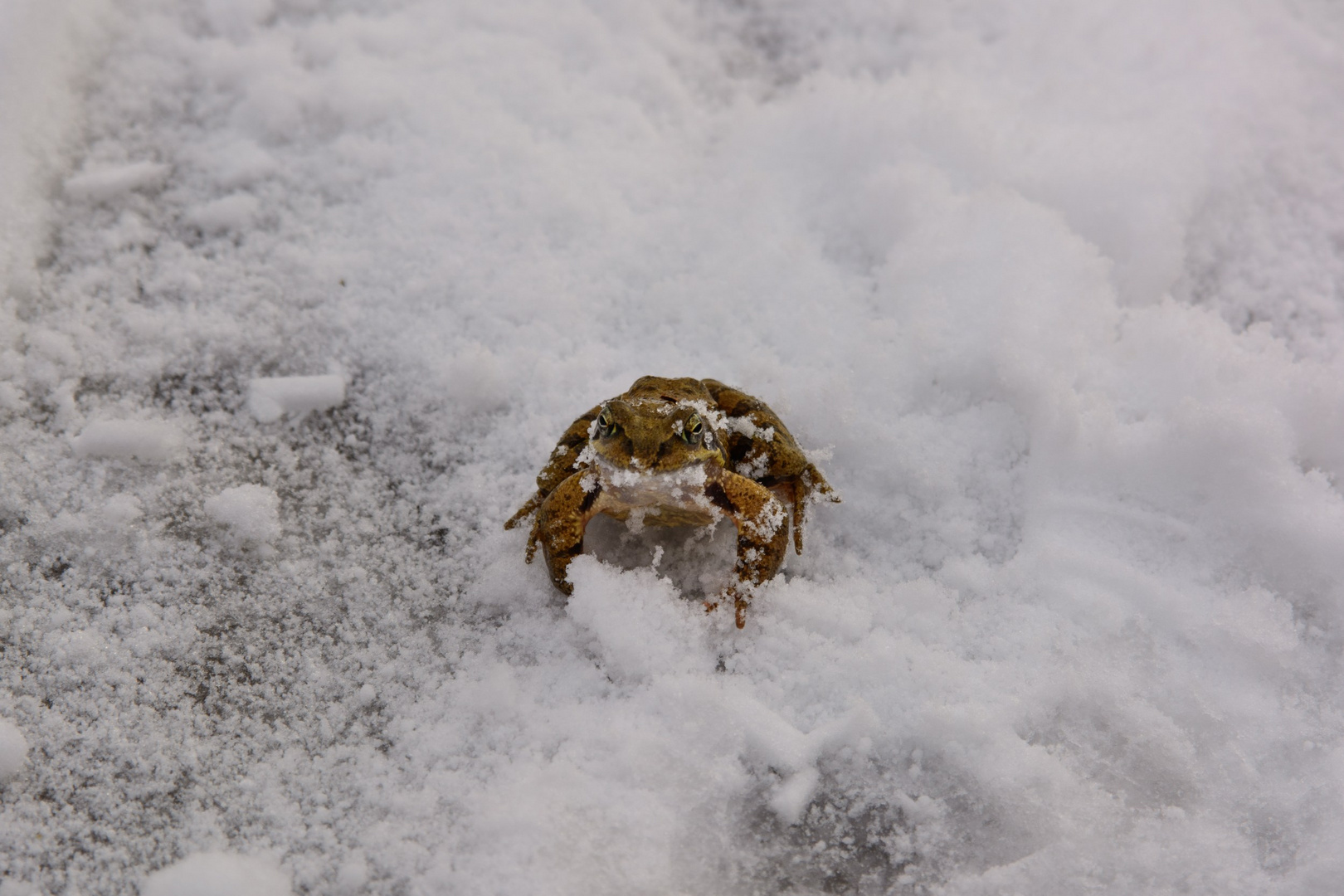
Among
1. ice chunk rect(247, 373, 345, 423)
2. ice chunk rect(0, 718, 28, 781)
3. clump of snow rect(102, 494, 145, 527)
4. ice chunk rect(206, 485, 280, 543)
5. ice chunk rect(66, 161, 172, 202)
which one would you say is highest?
ice chunk rect(66, 161, 172, 202)

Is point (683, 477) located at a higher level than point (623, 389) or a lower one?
higher

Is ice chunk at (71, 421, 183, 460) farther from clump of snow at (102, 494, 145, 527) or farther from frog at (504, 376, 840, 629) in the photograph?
frog at (504, 376, 840, 629)

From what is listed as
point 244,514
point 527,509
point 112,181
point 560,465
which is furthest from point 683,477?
point 112,181

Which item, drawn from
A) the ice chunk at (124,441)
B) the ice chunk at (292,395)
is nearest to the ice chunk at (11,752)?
the ice chunk at (124,441)

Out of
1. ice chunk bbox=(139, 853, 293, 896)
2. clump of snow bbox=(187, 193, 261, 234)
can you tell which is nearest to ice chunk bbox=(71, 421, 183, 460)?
clump of snow bbox=(187, 193, 261, 234)

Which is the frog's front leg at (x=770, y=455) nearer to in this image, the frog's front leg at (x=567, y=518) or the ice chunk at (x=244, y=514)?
the frog's front leg at (x=567, y=518)

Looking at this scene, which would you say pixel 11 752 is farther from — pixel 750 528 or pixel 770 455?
pixel 770 455
